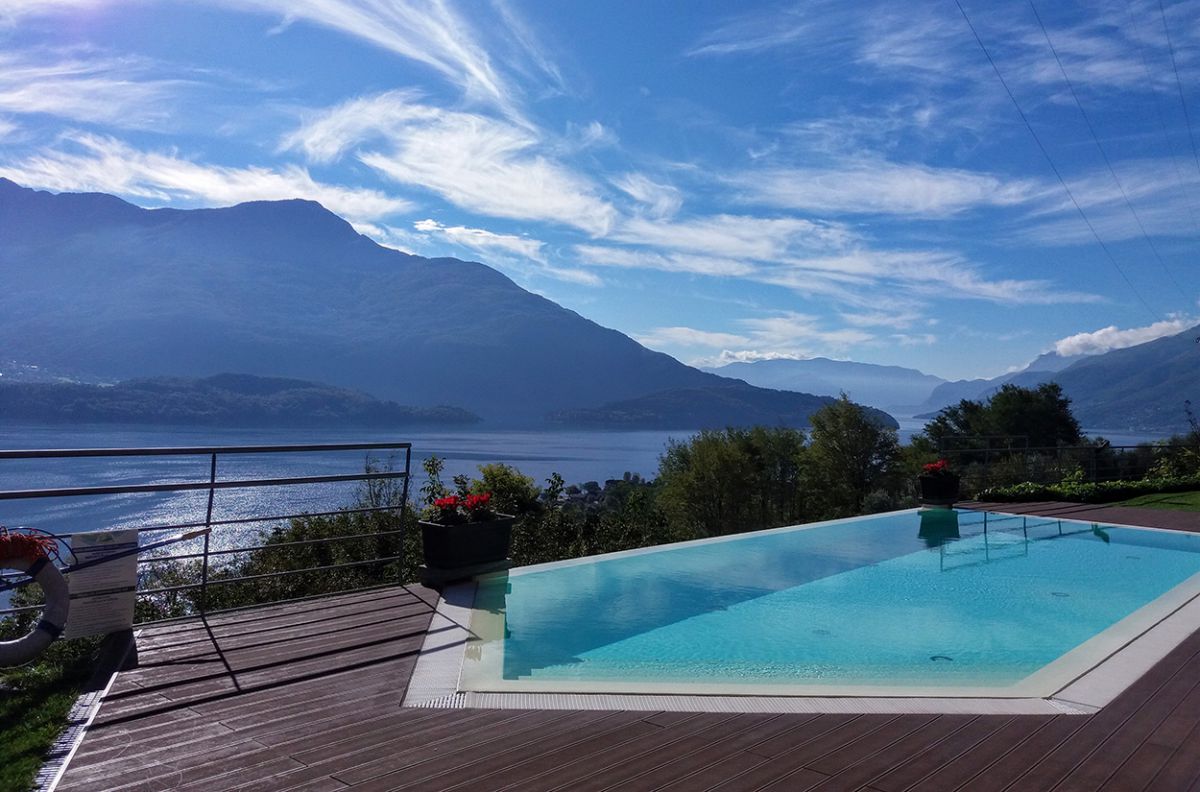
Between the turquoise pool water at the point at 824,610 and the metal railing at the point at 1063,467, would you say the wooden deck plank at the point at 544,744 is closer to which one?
the turquoise pool water at the point at 824,610

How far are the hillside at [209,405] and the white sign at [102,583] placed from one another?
25.7m

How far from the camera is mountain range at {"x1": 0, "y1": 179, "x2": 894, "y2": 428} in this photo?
72.2 metres

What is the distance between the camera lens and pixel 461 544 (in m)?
5.84

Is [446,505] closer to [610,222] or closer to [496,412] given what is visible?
Result: [610,222]

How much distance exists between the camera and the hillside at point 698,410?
70.3 metres

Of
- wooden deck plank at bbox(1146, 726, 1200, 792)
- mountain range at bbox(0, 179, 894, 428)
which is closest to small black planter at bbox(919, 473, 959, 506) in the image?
wooden deck plank at bbox(1146, 726, 1200, 792)

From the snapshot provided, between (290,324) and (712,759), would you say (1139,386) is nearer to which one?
(290,324)

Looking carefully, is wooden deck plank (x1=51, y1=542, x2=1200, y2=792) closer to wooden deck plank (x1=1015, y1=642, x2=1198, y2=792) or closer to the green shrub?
wooden deck plank (x1=1015, y1=642, x2=1198, y2=792)

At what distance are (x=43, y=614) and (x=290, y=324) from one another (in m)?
108

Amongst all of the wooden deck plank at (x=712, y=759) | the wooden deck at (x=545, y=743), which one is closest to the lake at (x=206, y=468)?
the wooden deck at (x=545, y=743)

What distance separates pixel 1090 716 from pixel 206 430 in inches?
1541

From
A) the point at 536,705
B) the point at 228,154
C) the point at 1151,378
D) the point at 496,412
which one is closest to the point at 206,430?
the point at 228,154

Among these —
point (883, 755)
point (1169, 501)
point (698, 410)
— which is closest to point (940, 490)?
point (1169, 501)

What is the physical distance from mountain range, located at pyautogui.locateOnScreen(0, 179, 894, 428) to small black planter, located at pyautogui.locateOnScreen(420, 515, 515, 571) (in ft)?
198
